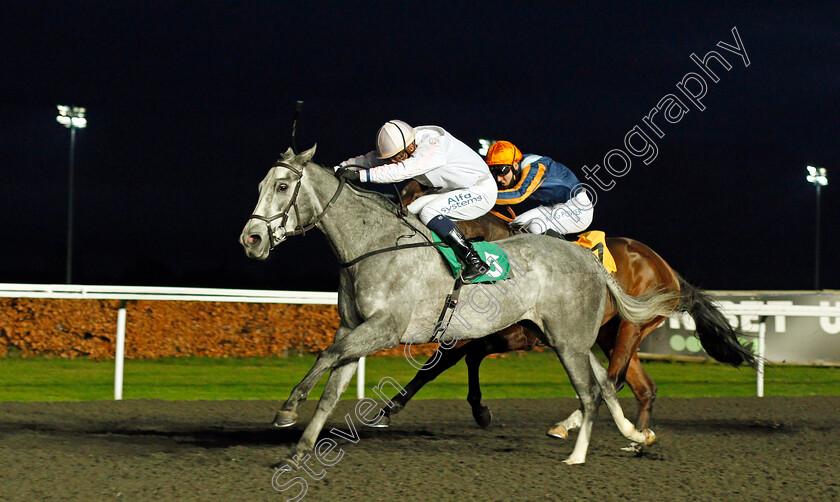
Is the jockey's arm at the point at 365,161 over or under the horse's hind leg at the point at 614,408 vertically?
over

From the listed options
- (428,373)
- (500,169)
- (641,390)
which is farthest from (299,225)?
(641,390)

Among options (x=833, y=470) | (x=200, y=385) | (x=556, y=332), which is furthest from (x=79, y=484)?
(x=200, y=385)

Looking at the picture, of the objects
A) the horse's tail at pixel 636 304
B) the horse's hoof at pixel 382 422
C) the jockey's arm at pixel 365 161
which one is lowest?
the horse's hoof at pixel 382 422

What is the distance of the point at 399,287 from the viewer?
414 cm

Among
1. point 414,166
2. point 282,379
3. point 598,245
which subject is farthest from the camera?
point 282,379

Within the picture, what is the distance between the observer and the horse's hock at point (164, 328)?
355 inches

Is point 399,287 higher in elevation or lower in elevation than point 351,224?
lower

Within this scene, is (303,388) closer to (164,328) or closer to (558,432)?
(558,432)

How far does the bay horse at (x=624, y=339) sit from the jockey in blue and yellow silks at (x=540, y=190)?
180mm

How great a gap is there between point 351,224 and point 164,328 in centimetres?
594

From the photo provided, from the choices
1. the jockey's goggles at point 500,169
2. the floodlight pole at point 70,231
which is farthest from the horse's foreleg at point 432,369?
the floodlight pole at point 70,231

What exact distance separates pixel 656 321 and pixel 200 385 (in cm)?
443

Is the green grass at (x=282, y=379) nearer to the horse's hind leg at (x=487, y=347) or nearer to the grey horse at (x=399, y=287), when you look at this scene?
the horse's hind leg at (x=487, y=347)

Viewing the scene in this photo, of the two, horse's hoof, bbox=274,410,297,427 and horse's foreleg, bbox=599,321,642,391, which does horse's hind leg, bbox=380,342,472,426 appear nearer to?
horse's foreleg, bbox=599,321,642,391
